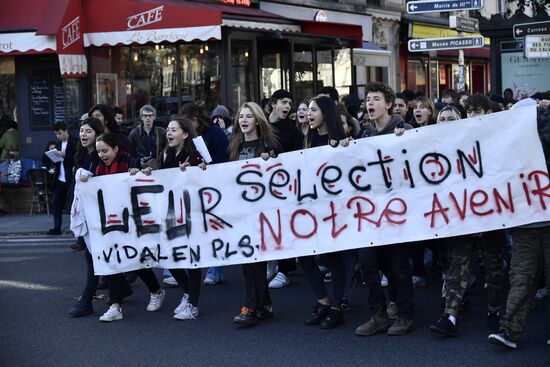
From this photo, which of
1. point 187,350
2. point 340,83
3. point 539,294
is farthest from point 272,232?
point 340,83

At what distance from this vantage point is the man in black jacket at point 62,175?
1445 cm

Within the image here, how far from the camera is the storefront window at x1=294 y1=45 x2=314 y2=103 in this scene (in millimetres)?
21266

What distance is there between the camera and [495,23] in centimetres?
1888

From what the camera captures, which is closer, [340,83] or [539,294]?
[539,294]

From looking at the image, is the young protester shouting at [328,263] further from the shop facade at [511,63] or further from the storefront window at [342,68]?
the storefront window at [342,68]

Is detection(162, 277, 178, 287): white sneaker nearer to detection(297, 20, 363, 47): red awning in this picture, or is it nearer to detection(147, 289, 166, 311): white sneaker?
detection(147, 289, 166, 311): white sneaker

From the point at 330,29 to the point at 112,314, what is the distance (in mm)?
13843

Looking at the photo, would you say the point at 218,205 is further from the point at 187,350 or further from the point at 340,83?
the point at 340,83

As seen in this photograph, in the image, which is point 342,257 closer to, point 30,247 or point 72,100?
point 30,247

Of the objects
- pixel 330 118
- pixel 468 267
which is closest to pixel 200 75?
pixel 330 118

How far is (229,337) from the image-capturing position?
25.2 ft

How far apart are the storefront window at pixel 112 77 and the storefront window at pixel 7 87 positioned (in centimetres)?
158

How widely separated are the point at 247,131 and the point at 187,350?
1997 millimetres

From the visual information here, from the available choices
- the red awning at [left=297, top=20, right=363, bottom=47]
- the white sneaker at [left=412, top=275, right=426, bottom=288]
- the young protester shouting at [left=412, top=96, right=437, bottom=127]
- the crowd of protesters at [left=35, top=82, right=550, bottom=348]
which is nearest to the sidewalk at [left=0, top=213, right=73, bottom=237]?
the crowd of protesters at [left=35, top=82, right=550, bottom=348]
